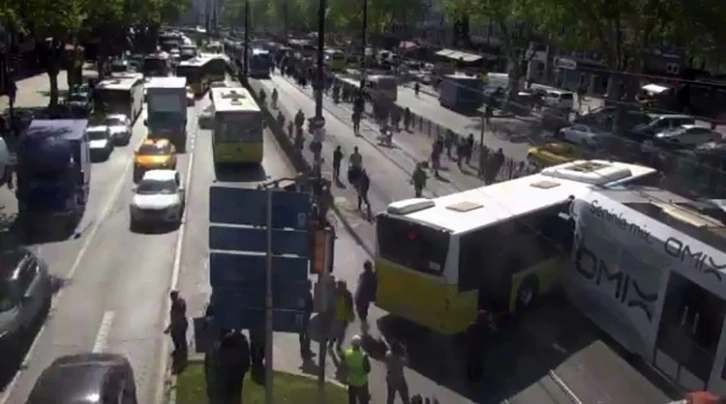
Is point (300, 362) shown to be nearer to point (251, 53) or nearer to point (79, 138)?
point (79, 138)

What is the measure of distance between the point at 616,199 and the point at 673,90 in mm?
37921

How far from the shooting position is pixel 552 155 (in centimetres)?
2834

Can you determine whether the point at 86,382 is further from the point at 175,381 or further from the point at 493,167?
the point at 493,167

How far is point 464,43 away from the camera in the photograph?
Result: 271ft

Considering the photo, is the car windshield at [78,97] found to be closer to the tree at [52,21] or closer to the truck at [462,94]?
the tree at [52,21]

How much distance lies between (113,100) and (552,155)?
19335 mm

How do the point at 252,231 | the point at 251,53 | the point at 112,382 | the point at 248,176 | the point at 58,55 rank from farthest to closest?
the point at 251,53 < the point at 58,55 < the point at 248,176 < the point at 112,382 < the point at 252,231

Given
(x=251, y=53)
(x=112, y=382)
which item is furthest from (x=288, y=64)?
(x=112, y=382)

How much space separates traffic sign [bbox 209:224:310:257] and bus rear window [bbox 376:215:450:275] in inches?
207

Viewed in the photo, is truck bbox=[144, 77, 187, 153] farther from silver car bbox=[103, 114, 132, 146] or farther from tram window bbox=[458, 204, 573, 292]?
tram window bbox=[458, 204, 573, 292]

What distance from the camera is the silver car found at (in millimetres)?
31938

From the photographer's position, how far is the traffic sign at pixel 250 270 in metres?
7.94

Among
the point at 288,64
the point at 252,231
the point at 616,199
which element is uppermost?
the point at 252,231

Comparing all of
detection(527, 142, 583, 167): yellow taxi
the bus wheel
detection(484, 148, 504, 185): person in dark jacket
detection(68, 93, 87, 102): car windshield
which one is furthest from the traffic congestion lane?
detection(68, 93, 87, 102): car windshield
